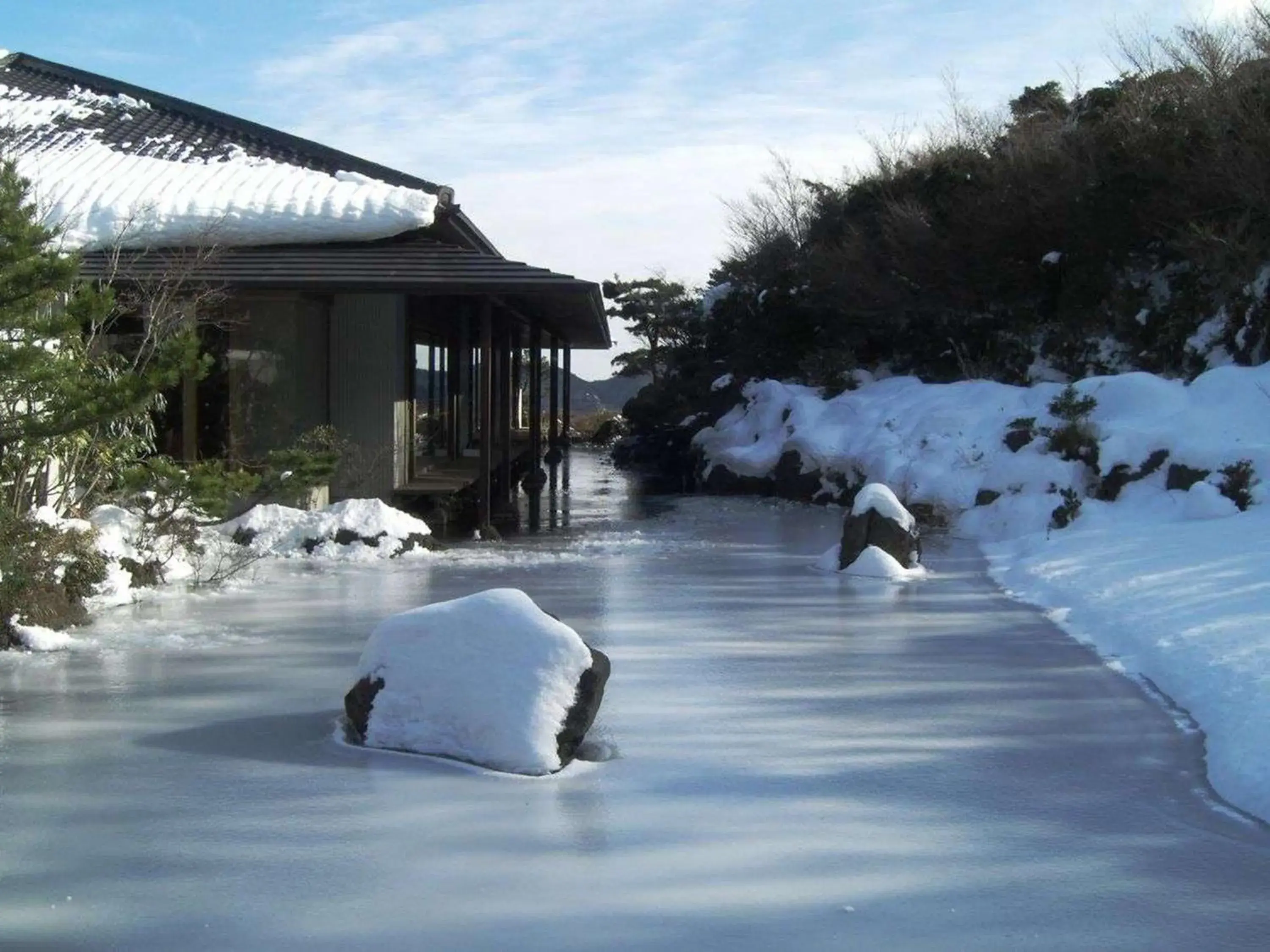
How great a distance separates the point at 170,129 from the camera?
16375 millimetres

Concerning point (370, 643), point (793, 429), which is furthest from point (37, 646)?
point (793, 429)

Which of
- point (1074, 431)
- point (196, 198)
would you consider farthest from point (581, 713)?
point (1074, 431)

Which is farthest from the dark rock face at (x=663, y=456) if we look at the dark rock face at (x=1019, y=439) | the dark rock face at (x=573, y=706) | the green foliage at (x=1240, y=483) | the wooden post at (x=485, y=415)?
the dark rock face at (x=573, y=706)

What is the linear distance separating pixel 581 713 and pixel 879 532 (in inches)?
232

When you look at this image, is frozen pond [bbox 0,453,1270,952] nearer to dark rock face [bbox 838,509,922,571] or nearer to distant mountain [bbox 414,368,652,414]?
dark rock face [bbox 838,509,922,571]

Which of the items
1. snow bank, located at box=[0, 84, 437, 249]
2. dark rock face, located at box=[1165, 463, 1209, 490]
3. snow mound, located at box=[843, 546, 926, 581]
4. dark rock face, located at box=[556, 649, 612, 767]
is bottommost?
dark rock face, located at box=[556, 649, 612, 767]

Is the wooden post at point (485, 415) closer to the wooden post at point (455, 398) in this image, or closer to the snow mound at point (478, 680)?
the wooden post at point (455, 398)

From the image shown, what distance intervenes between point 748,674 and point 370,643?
220cm

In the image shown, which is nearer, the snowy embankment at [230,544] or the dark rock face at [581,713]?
the dark rock face at [581,713]

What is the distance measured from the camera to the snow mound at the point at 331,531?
11188mm

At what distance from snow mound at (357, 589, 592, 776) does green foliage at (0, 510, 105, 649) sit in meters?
2.73

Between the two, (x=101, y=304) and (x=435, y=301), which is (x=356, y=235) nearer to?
(x=435, y=301)

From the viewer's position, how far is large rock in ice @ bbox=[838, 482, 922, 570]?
1084 cm

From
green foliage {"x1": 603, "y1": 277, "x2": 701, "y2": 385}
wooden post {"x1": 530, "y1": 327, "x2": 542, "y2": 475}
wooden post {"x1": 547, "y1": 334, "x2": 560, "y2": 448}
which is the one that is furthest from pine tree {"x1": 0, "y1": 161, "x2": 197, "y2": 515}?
green foliage {"x1": 603, "y1": 277, "x2": 701, "y2": 385}
